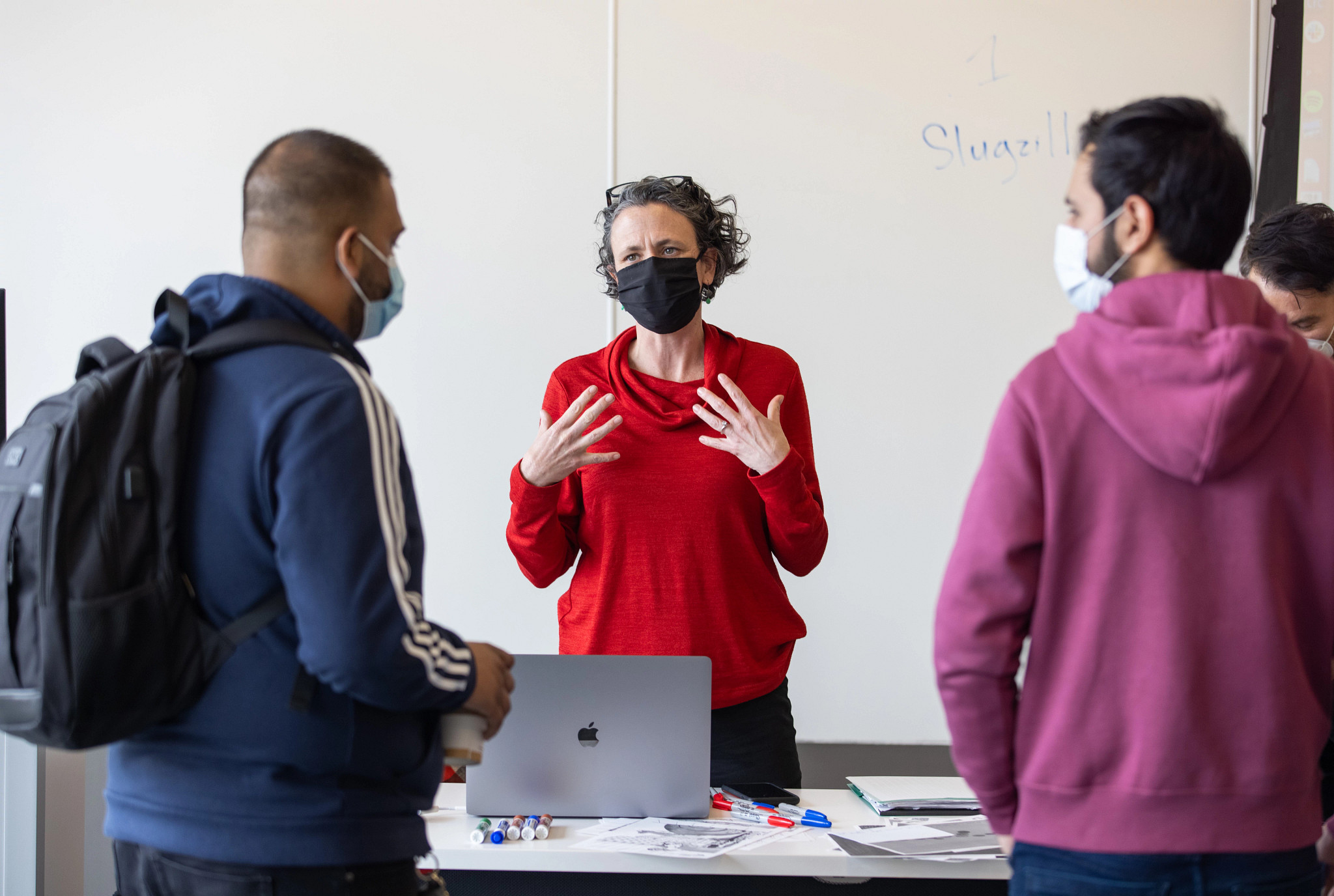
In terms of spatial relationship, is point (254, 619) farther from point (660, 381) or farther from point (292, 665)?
point (660, 381)

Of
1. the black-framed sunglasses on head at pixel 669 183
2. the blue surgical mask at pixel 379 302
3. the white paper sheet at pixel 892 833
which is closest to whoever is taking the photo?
the blue surgical mask at pixel 379 302

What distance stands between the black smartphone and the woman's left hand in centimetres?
57

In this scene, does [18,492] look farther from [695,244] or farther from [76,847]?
[76,847]

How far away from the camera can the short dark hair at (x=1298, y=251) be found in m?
1.85

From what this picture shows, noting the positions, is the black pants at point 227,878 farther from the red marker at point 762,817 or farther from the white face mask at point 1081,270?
the white face mask at point 1081,270

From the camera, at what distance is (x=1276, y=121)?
2.83 meters

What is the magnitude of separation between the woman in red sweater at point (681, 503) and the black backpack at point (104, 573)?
3.01ft

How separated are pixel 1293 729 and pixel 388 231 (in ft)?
3.63

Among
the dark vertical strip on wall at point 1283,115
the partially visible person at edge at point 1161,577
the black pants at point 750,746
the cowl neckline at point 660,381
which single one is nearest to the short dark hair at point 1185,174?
the partially visible person at edge at point 1161,577

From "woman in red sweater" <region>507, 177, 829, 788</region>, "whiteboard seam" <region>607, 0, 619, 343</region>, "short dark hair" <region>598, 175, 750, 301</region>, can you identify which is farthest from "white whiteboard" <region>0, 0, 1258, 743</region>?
"woman in red sweater" <region>507, 177, 829, 788</region>

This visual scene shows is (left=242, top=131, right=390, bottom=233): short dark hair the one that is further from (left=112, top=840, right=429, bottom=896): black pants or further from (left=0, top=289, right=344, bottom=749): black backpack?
(left=112, top=840, right=429, bottom=896): black pants

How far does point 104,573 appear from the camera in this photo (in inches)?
37.8

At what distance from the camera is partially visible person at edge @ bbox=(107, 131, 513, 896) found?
3.21ft

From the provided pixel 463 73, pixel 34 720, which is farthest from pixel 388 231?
pixel 463 73
